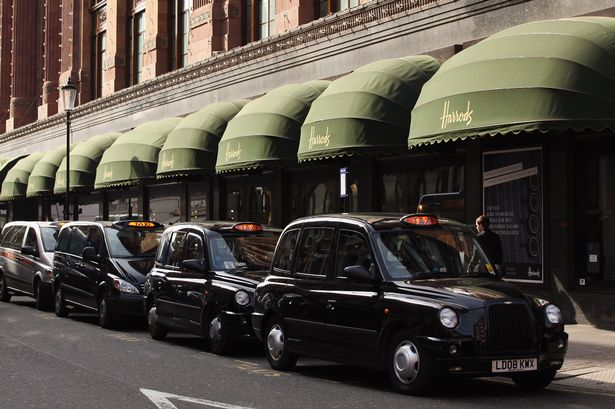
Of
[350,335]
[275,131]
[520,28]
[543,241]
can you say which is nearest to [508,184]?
[543,241]

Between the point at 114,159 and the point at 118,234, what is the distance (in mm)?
13125

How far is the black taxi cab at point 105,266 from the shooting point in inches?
673

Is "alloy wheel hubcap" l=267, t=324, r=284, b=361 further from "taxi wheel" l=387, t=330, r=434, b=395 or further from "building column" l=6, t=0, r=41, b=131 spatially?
"building column" l=6, t=0, r=41, b=131

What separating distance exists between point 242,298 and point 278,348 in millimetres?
1511

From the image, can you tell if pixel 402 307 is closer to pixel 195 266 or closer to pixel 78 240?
pixel 195 266

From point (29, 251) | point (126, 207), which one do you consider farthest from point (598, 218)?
point (126, 207)

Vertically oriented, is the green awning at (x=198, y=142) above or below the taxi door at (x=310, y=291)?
above

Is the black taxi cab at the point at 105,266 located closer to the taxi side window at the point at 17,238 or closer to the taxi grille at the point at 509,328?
the taxi side window at the point at 17,238

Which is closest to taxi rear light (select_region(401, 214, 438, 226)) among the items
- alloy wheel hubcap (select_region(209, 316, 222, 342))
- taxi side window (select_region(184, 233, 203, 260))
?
alloy wheel hubcap (select_region(209, 316, 222, 342))

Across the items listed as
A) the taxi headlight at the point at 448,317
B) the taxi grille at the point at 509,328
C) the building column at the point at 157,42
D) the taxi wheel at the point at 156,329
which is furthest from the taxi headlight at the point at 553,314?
the building column at the point at 157,42

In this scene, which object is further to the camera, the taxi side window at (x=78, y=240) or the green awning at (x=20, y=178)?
the green awning at (x=20, y=178)

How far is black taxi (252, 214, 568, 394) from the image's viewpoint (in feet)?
31.3

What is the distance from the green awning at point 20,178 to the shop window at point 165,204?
28.1 feet

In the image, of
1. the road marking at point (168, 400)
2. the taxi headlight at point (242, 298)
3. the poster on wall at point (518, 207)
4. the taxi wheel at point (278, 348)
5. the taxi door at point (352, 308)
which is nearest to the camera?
the road marking at point (168, 400)
